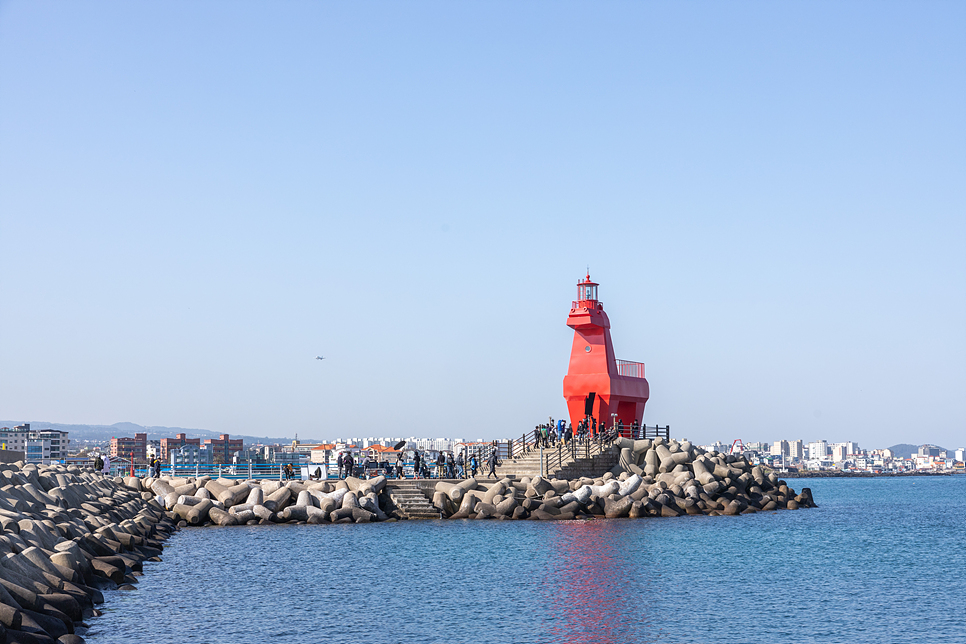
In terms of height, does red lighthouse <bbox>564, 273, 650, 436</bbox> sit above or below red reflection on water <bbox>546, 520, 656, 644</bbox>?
above

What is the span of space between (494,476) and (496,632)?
21163 millimetres

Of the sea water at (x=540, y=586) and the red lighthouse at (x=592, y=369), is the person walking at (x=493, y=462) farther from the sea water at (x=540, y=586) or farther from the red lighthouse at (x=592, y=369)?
the sea water at (x=540, y=586)

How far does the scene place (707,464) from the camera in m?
41.4

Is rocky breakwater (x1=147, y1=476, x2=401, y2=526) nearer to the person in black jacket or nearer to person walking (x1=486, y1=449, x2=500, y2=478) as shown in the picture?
the person in black jacket

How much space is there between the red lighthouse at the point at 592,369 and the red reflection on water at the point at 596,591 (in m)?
11.8

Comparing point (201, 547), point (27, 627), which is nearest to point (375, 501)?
point (201, 547)

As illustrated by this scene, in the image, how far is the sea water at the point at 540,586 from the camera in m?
17.8

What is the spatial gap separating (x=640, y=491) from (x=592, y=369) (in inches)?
289

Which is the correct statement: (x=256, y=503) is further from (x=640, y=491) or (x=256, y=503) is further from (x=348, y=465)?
(x=640, y=491)

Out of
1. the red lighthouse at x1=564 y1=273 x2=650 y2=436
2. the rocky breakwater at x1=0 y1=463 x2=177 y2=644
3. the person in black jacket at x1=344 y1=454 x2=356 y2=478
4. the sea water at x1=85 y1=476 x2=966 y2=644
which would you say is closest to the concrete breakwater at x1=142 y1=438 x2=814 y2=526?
the sea water at x1=85 y1=476 x2=966 y2=644

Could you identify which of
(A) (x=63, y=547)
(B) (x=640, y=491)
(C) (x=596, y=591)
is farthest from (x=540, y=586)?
(B) (x=640, y=491)

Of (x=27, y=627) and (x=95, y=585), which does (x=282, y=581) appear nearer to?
(x=95, y=585)

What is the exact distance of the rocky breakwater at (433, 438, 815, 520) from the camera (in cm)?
3547

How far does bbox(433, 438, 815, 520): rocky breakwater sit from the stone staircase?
1.29 feet
